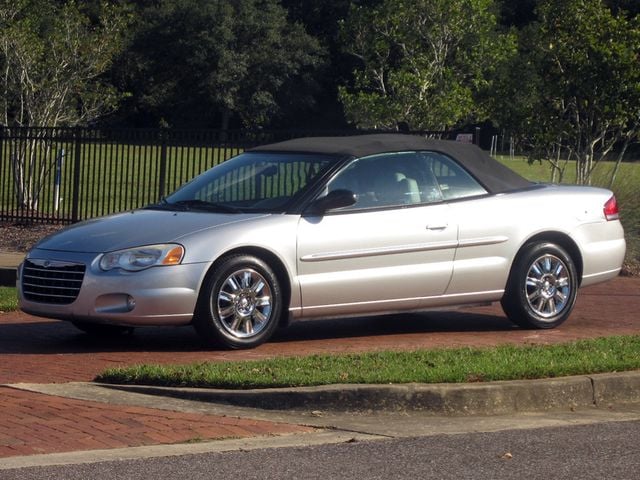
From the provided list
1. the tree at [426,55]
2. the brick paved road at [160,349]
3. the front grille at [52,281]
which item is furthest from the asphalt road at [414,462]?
the tree at [426,55]

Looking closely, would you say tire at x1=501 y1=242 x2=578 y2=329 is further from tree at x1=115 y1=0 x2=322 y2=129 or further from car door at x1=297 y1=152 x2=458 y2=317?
tree at x1=115 y1=0 x2=322 y2=129

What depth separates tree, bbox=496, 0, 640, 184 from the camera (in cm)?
1817

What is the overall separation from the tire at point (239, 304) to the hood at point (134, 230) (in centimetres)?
37

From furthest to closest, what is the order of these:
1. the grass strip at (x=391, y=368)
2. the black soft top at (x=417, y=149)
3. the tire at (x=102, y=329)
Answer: the black soft top at (x=417, y=149) < the tire at (x=102, y=329) < the grass strip at (x=391, y=368)

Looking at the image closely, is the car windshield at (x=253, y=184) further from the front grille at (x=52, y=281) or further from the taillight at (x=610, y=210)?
the taillight at (x=610, y=210)

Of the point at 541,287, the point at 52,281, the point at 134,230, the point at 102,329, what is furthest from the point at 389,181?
the point at 52,281

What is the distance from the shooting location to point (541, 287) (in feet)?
32.5

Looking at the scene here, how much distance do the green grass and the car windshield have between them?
2291 millimetres

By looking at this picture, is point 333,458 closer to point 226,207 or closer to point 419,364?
point 419,364

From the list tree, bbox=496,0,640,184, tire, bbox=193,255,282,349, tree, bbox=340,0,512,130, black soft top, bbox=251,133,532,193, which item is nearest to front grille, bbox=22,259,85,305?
tire, bbox=193,255,282,349

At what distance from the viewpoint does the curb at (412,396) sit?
7.04 meters

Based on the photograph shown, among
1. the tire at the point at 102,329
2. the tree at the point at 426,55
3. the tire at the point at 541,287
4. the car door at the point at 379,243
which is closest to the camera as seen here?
the car door at the point at 379,243

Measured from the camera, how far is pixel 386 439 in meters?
6.43

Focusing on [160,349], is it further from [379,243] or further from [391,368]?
[391,368]
